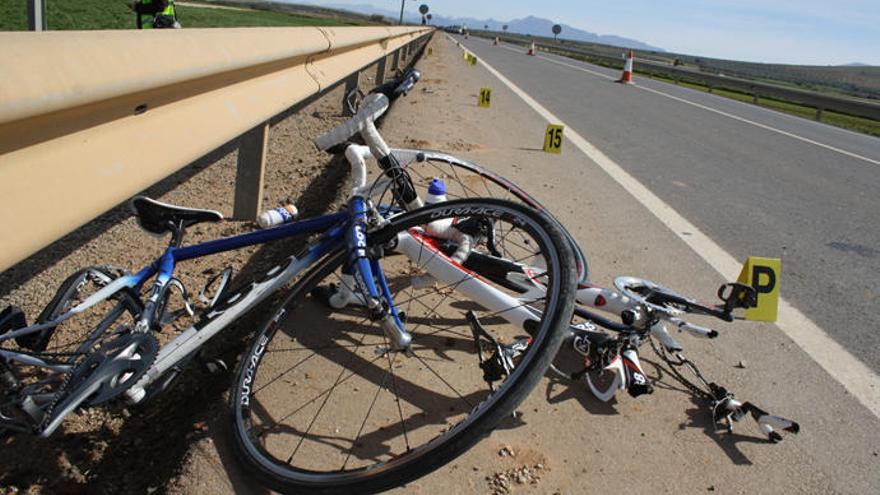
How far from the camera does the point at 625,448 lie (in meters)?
2.36

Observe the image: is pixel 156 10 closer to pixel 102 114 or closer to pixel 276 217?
pixel 276 217

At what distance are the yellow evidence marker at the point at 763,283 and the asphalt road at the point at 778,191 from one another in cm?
63

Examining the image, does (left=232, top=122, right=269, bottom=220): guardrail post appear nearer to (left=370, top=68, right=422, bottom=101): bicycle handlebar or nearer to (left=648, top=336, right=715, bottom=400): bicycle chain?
(left=370, top=68, right=422, bottom=101): bicycle handlebar

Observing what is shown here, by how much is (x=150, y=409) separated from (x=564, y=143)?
20.9 feet

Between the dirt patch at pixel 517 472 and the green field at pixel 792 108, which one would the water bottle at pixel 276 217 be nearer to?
the dirt patch at pixel 517 472

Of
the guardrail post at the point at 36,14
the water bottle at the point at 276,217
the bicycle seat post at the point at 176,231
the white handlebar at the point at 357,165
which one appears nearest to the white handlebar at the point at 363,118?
the white handlebar at the point at 357,165

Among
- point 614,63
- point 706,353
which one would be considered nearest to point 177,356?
point 706,353

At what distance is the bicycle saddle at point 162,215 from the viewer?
8.43ft

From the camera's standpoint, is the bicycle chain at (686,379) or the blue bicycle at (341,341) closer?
the blue bicycle at (341,341)

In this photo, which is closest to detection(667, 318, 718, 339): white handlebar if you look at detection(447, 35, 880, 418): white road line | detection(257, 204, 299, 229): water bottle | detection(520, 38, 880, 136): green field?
detection(447, 35, 880, 418): white road line

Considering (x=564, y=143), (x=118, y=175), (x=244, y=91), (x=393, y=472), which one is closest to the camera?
(x=393, y=472)

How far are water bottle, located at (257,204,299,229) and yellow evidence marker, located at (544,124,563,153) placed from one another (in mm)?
4641

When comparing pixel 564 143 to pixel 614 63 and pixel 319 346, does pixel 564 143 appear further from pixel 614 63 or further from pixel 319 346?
pixel 614 63

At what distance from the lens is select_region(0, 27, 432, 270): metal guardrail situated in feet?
5.30
